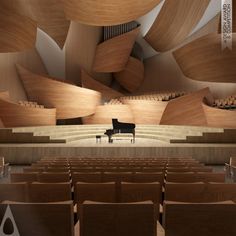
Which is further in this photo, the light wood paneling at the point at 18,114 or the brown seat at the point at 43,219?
the light wood paneling at the point at 18,114

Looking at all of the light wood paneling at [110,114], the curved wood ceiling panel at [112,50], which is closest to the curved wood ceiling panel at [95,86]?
the curved wood ceiling panel at [112,50]

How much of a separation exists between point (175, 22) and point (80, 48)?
5.09m

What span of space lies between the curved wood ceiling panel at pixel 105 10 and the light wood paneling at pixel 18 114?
3.77 metres

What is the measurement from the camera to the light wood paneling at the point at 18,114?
11.0 m

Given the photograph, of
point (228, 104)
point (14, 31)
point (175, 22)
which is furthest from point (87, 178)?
point (175, 22)

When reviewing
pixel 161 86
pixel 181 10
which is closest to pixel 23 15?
pixel 181 10

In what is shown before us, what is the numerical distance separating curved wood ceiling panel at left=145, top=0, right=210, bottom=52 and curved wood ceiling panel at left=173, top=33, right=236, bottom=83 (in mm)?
1529

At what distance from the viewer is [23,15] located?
11.3 metres

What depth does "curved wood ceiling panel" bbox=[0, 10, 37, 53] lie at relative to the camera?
36.6 ft

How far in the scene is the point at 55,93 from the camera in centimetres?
1365

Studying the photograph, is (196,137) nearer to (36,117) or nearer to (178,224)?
(36,117)

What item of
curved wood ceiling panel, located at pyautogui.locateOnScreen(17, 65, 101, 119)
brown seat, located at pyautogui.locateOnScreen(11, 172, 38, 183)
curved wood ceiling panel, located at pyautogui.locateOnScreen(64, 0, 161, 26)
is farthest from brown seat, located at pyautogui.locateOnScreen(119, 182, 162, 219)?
curved wood ceiling panel, located at pyautogui.locateOnScreen(17, 65, 101, 119)

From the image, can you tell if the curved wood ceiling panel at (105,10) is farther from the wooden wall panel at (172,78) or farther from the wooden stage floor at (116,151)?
the wooden stage floor at (116,151)

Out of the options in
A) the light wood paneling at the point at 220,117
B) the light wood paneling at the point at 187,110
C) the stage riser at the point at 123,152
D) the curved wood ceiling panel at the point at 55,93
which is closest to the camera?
the stage riser at the point at 123,152
